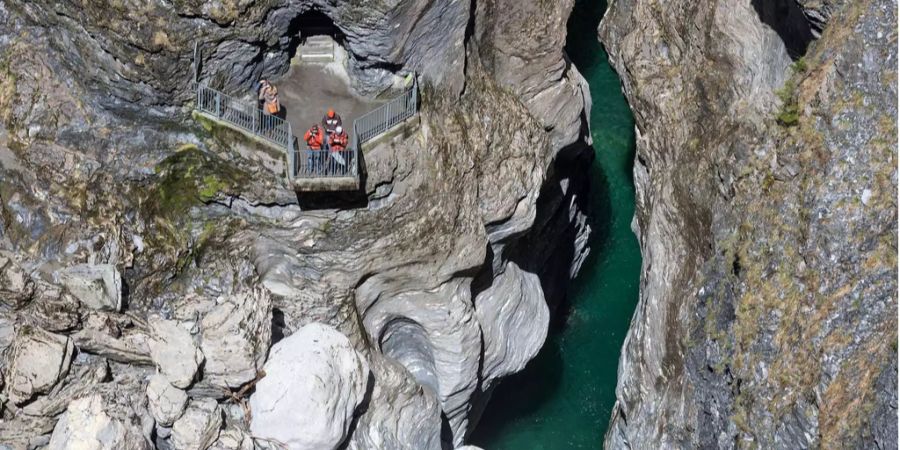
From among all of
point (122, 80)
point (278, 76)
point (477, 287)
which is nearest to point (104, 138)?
point (122, 80)

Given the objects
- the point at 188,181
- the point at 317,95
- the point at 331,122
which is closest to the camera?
the point at 331,122

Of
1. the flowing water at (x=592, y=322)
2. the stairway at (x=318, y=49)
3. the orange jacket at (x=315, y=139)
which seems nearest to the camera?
the orange jacket at (x=315, y=139)

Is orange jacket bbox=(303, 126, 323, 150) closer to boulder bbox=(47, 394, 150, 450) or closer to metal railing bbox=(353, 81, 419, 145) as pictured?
metal railing bbox=(353, 81, 419, 145)

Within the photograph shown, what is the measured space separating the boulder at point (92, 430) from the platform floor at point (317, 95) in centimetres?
685

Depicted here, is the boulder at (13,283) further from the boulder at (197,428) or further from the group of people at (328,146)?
the group of people at (328,146)

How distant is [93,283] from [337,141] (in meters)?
5.72

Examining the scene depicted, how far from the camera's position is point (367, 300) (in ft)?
77.6

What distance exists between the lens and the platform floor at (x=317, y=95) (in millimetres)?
22891

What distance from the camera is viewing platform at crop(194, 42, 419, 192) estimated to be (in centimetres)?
2164

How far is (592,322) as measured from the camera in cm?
2886

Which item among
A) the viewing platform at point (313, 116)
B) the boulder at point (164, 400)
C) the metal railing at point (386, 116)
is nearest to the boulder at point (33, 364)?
the boulder at point (164, 400)

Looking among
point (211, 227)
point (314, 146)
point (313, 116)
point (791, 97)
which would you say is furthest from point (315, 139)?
point (791, 97)

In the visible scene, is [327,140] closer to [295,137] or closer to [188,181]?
[295,137]

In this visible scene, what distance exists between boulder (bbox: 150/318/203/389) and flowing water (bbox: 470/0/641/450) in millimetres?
9274
